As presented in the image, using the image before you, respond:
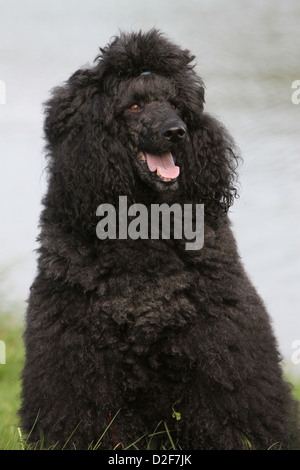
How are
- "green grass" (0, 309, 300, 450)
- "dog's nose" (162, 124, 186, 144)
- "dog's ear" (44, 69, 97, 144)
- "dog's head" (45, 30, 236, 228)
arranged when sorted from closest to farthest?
1. "dog's nose" (162, 124, 186, 144)
2. "dog's head" (45, 30, 236, 228)
3. "dog's ear" (44, 69, 97, 144)
4. "green grass" (0, 309, 300, 450)

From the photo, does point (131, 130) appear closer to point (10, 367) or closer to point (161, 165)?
point (161, 165)

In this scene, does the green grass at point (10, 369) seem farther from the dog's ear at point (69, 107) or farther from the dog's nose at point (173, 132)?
the dog's nose at point (173, 132)

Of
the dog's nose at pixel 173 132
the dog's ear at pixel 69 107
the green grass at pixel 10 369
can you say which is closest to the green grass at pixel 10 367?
the green grass at pixel 10 369

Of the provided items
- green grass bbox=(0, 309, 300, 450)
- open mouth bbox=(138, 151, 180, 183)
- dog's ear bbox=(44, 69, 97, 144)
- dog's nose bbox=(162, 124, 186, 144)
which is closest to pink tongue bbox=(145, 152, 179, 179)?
open mouth bbox=(138, 151, 180, 183)

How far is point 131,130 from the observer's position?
409 centimetres

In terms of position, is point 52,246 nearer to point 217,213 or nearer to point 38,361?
point 38,361

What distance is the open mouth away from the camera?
3.98 meters

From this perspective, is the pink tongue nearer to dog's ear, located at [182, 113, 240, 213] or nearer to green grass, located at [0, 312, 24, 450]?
dog's ear, located at [182, 113, 240, 213]

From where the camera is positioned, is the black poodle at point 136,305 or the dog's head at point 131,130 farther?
the dog's head at point 131,130

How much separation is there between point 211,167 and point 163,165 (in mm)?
388

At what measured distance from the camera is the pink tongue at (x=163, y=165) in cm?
399

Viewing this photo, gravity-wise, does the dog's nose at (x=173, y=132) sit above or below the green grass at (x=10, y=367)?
above

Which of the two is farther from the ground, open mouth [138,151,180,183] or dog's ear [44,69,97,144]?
dog's ear [44,69,97,144]

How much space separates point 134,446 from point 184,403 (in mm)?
322
